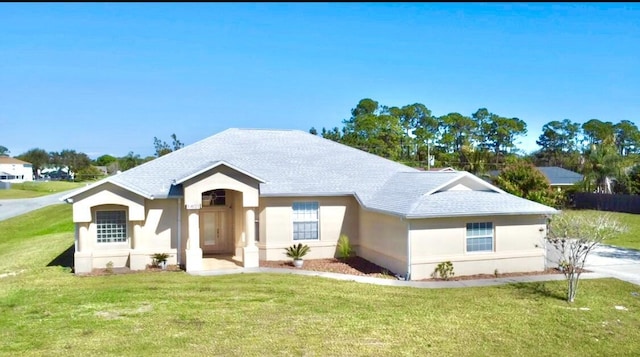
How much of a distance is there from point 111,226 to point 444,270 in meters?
A: 13.4

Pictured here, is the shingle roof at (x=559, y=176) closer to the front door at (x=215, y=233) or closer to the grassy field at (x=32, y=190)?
the front door at (x=215, y=233)

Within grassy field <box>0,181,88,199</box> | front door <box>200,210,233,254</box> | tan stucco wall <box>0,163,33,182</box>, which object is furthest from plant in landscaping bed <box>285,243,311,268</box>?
tan stucco wall <box>0,163,33,182</box>

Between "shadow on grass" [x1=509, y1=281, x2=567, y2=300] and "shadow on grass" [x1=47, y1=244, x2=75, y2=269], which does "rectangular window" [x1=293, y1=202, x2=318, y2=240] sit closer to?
"shadow on grass" [x1=509, y1=281, x2=567, y2=300]

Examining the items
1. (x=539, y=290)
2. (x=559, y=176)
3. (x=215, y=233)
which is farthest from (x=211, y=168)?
(x=559, y=176)

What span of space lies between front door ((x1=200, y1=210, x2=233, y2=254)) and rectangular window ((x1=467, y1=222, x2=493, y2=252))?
1079 centimetres

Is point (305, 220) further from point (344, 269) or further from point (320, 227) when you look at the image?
point (344, 269)

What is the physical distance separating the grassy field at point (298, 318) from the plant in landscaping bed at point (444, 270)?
72.6 inches

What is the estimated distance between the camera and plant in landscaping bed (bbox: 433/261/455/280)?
18172 mm

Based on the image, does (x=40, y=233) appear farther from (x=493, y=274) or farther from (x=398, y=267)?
(x=493, y=274)

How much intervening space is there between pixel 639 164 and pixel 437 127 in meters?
58.2

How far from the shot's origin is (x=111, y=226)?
19844 mm

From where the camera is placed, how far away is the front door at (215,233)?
2236cm

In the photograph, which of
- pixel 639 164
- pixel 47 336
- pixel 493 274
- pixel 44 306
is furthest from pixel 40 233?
pixel 639 164

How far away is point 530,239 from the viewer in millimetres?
19484
